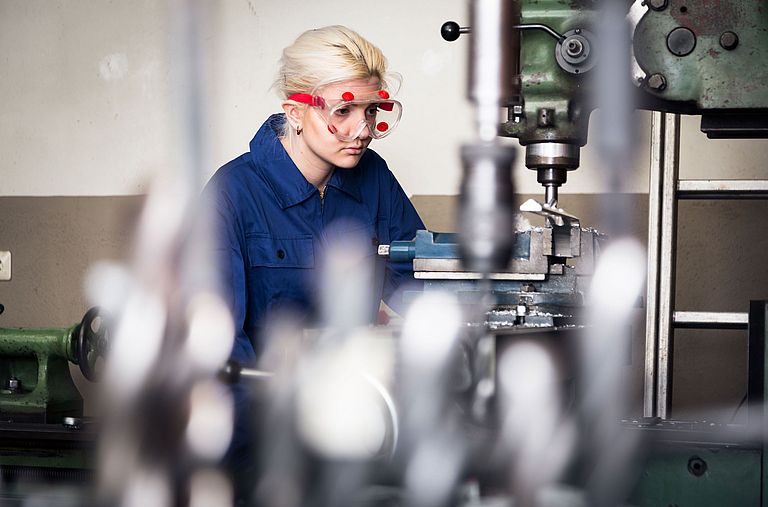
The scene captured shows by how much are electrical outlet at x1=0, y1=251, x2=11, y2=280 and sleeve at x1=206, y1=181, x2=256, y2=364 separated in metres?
1.68

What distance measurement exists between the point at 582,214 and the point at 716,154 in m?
0.40

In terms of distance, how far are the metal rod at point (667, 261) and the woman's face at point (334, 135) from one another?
2.14 ft

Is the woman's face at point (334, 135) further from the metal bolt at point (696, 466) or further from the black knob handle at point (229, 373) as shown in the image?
the black knob handle at point (229, 373)

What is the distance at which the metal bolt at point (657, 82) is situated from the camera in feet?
4.51

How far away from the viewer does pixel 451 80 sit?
2873 mm

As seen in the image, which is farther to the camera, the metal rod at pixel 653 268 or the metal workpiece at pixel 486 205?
the metal rod at pixel 653 268

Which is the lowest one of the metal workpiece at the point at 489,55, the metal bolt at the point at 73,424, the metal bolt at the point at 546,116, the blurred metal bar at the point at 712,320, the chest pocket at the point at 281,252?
the metal bolt at the point at 73,424

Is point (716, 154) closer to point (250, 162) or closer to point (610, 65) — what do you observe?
point (250, 162)

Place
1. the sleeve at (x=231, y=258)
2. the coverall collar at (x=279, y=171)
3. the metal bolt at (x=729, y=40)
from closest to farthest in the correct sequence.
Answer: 1. the metal bolt at (x=729, y=40)
2. the sleeve at (x=231, y=258)
3. the coverall collar at (x=279, y=171)

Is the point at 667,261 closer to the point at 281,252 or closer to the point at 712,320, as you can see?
A: the point at 712,320

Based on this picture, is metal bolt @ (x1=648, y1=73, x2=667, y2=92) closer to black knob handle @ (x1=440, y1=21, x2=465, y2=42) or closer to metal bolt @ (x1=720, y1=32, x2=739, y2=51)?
metal bolt @ (x1=720, y1=32, x2=739, y2=51)

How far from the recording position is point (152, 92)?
122 inches

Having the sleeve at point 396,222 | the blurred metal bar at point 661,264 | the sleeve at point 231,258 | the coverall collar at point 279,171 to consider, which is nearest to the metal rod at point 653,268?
the blurred metal bar at point 661,264

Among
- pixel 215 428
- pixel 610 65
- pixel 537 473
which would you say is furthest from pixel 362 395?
pixel 610 65
